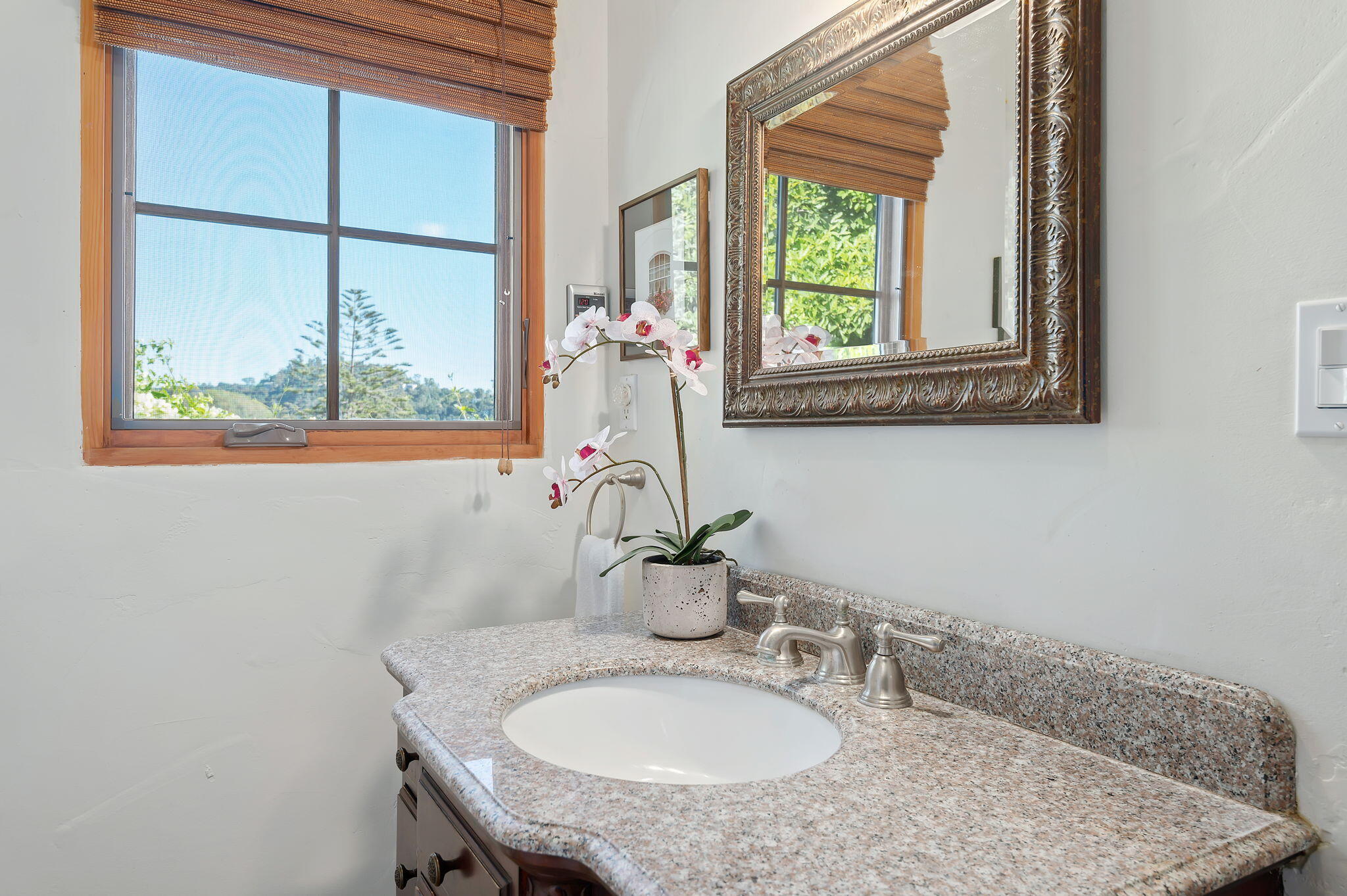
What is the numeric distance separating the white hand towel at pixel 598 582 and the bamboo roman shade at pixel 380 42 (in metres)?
0.88

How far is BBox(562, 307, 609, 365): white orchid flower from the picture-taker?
121 centimetres

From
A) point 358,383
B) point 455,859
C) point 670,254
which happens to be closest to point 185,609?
point 358,383

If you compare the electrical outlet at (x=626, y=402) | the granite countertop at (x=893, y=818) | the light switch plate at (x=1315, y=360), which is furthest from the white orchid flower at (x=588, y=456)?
the light switch plate at (x=1315, y=360)

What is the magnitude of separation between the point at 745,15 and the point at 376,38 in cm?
70

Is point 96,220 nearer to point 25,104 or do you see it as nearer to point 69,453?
point 25,104

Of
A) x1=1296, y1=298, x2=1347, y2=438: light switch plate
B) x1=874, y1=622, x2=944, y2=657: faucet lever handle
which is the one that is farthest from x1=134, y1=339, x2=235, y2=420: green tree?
x1=1296, y1=298, x2=1347, y2=438: light switch plate

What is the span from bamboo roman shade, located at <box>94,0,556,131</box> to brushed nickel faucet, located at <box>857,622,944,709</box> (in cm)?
127

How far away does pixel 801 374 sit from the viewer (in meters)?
1.15

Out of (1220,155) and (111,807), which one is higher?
(1220,155)

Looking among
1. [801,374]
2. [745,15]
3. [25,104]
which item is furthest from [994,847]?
[25,104]

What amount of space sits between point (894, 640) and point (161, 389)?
1.28 metres

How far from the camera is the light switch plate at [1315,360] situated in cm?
62

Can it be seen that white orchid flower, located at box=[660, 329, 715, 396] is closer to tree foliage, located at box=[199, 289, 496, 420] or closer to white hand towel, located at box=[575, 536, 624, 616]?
white hand towel, located at box=[575, 536, 624, 616]

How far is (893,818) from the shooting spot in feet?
2.09
